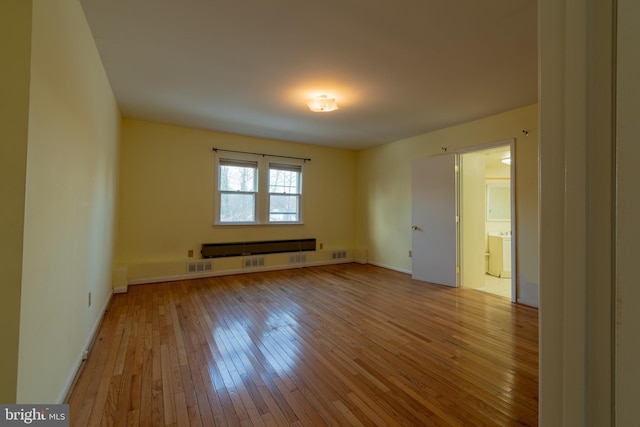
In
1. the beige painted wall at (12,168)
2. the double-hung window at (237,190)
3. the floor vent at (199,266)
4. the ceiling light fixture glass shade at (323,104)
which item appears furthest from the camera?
the double-hung window at (237,190)

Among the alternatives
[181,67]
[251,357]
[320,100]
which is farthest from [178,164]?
[251,357]

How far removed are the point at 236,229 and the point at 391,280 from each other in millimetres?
2962

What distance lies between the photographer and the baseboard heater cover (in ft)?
16.7

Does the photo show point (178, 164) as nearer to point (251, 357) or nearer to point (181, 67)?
point (181, 67)

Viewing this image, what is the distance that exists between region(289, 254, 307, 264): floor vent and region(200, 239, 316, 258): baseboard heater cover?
12cm

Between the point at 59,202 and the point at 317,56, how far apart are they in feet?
7.37

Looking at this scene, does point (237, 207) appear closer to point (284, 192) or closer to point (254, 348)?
point (284, 192)

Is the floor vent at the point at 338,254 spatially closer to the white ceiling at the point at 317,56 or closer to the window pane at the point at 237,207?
the window pane at the point at 237,207

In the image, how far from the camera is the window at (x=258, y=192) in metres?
5.34

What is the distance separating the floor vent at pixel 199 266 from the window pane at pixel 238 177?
1.34 metres

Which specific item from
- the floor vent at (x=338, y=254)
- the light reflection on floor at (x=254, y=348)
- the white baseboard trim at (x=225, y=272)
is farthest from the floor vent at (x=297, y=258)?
the light reflection on floor at (x=254, y=348)

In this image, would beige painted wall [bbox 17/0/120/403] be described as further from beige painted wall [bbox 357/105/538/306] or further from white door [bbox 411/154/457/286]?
beige painted wall [bbox 357/105/538/306]

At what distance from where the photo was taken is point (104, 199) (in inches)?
127

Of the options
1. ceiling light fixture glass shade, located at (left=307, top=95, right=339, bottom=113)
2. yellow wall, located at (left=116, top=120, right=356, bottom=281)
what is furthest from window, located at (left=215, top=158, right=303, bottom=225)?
ceiling light fixture glass shade, located at (left=307, top=95, right=339, bottom=113)
